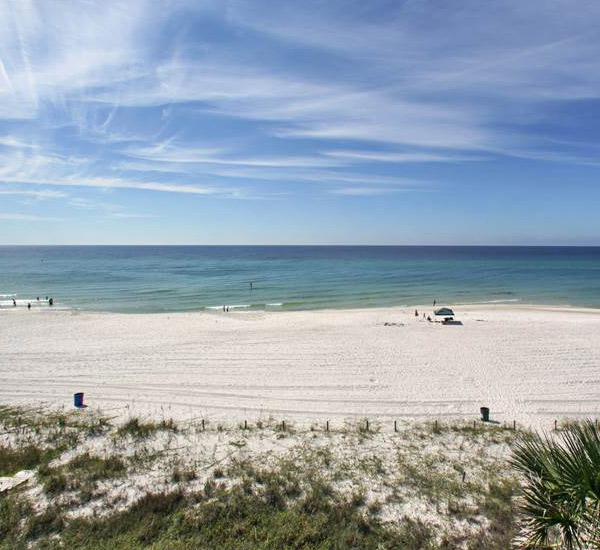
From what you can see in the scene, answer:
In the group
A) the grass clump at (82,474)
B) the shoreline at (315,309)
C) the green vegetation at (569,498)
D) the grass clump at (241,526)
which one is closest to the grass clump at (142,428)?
the grass clump at (82,474)

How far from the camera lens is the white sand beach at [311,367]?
1431cm

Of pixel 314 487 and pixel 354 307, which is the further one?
pixel 354 307

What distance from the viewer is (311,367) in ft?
62.7

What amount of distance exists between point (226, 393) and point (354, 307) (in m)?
25.5

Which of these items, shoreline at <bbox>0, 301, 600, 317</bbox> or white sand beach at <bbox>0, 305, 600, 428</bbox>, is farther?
shoreline at <bbox>0, 301, 600, 317</bbox>

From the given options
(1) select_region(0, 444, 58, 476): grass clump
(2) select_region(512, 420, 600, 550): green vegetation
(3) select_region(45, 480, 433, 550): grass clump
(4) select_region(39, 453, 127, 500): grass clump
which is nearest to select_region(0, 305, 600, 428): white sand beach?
(1) select_region(0, 444, 58, 476): grass clump

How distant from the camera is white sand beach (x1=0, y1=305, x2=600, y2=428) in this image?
47.0ft

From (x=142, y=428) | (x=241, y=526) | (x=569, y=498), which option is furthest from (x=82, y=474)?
(x=569, y=498)

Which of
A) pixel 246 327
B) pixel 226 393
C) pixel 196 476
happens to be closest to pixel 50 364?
pixel 226 393

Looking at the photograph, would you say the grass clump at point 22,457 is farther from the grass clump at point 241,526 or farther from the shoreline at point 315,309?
the shoreline at point 315,309

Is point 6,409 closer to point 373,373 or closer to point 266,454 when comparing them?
point 266,454

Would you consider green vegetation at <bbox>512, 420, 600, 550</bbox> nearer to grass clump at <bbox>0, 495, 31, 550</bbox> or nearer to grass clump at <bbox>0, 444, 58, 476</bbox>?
grass clump at <bbox>0, 495, 31, 550</bbox>

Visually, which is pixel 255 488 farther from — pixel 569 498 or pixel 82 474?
pixel 569 498

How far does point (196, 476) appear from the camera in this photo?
9109mm
